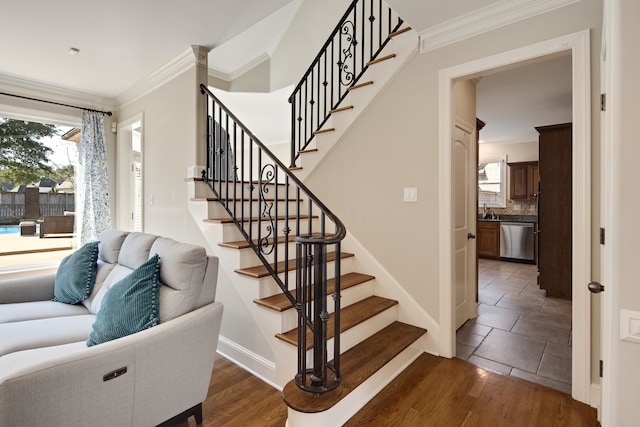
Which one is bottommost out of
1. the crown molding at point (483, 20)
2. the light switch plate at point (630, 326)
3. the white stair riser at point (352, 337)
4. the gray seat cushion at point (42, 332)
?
the white stair riser at point (352, 337)

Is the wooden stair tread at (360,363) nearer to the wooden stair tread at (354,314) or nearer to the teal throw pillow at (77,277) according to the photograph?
the wooden stair tread at (354,314)

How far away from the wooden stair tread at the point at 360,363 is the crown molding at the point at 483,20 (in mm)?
2329

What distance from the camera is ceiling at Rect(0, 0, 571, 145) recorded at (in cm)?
244

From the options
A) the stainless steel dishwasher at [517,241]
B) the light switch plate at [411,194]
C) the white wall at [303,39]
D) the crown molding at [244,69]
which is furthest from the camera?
the stainless steel dishwasher at [517,241]

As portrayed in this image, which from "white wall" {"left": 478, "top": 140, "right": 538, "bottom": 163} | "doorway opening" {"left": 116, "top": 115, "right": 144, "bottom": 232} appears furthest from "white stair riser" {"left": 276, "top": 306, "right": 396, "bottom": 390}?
"white wall" {"left": 478, "top": 140, "right": 538, "bottom": 163}

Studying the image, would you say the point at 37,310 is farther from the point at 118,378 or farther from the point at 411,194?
the point at 411,194

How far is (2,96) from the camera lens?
373 cm

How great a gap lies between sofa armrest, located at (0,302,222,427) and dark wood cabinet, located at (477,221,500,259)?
671cm

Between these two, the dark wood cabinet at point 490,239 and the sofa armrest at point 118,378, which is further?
the dark wood cabinet at point 490,239

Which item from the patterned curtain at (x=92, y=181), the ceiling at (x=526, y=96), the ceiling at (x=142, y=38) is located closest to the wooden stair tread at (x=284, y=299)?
the ceiling at (x=142, y=38)

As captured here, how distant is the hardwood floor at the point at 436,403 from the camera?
187 cm

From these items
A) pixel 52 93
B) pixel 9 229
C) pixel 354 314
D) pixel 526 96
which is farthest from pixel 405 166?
pixel 9 229

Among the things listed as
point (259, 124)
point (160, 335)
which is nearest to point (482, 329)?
point (160, 335)

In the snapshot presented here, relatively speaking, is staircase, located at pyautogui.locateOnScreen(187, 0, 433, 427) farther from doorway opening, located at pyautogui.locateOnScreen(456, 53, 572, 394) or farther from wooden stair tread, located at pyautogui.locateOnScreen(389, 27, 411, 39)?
doorway opening, located at pyautogui.locateOnScreen(456, 53, 572, 394)
